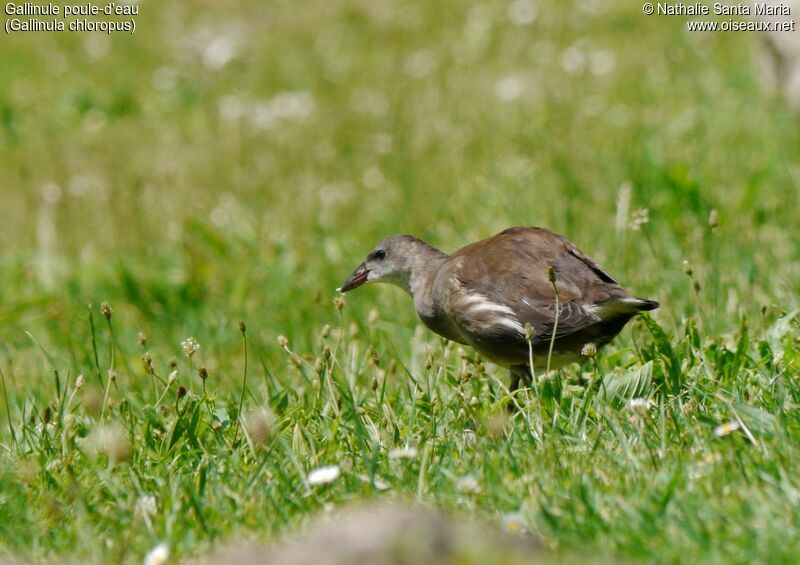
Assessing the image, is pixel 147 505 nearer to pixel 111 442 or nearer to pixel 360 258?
pixel 111 442

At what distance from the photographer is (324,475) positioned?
3.65 meters

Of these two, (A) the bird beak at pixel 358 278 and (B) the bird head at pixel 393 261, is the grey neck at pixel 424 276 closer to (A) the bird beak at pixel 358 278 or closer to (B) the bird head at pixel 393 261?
(B) the bird head at pixel 393 261

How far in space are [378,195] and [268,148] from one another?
74.0 inches

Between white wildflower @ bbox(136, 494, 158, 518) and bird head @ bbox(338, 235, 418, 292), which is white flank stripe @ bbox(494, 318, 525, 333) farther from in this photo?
white wildflower @ bbox(136, 494, 158, 518)

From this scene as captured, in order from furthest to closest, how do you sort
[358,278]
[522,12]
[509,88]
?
[522,12]
[509,88]
[358,278]

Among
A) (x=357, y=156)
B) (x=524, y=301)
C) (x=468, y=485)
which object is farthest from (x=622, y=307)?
(x=357, y=156)

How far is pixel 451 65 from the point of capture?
1124 cm

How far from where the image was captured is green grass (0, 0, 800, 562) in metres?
3.59

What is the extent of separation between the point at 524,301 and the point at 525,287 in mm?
65

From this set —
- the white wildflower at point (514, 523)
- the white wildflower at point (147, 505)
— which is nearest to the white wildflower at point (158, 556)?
the white wildflower at point (147, 505)

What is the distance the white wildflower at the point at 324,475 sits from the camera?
362 cm

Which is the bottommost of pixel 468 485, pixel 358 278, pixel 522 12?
pixel 468 485

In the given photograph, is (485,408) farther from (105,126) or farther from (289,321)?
(105,126)

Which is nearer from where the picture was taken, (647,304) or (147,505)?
(147,505)
